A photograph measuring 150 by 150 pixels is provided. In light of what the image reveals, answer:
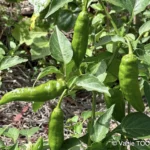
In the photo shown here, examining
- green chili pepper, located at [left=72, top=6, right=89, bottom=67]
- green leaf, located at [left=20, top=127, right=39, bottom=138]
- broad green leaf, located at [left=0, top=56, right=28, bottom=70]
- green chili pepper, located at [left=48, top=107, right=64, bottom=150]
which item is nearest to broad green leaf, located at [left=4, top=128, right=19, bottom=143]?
green leaf, located at [left=20, top=127, right=39, bottom=138]

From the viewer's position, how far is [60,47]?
1000 mm

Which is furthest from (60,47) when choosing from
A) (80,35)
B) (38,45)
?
(38,45)

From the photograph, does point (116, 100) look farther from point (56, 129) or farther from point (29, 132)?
point (29, 132)

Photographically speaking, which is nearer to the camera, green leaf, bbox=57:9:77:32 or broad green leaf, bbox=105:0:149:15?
broad green leaf, bbox=105:0:149:15

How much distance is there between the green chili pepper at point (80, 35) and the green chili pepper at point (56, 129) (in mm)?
119

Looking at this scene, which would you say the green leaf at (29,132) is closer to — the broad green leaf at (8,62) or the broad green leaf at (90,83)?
the broad green leaf at (8,62)

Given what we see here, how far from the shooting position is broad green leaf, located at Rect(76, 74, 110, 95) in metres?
0.91

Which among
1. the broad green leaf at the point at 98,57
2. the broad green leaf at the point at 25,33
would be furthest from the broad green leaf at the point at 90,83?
the broad green leaf at the point at 25,33

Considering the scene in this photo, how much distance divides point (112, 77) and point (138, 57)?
0.48 feet

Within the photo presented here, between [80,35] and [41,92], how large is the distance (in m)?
0.15

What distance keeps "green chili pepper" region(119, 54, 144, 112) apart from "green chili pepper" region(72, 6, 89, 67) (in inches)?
3.8

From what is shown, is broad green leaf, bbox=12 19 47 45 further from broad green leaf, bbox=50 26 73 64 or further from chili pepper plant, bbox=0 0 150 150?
broad green leaf, bbox=50 26 73 64

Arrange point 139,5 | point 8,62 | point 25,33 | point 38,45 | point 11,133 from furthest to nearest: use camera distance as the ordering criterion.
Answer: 1. point 25,33
2. point 38,45
3. point 11,133
4. point 8,62
5. point 139,5

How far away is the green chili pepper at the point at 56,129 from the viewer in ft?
3.17
